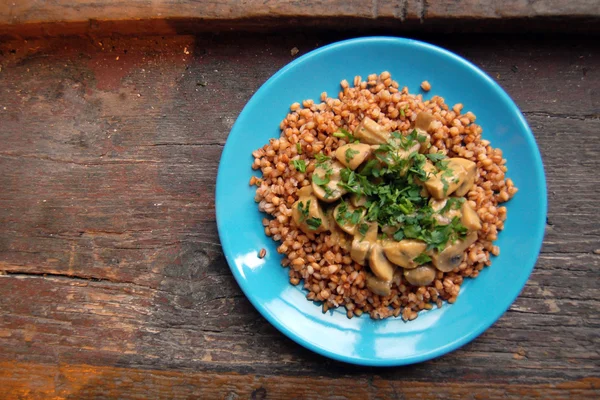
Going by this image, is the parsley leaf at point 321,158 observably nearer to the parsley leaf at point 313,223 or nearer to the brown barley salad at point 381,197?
the brown barley salad at point 381,197

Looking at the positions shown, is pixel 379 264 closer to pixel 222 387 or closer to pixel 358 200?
pixel 358 200

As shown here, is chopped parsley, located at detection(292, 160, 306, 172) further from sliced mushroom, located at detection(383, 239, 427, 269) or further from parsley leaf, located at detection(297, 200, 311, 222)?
sliced mushroom, located at detection(383, 239, 427, 269)

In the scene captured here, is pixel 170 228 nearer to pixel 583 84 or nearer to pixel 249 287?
pixel 249 287

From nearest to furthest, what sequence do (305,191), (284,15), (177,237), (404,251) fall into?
1. (404,251)
2. (305,191)
3. (284,15)
4. (177,237)

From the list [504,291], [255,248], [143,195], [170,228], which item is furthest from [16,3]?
[504,291]

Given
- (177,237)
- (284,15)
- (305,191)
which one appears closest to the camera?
(305,191)

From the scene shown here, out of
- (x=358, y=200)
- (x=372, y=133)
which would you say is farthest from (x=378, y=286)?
(x=372, y=133)

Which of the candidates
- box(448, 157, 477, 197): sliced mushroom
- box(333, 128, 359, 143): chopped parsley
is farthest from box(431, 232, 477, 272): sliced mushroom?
box(333, 128, 359, 143): chopped parsley
